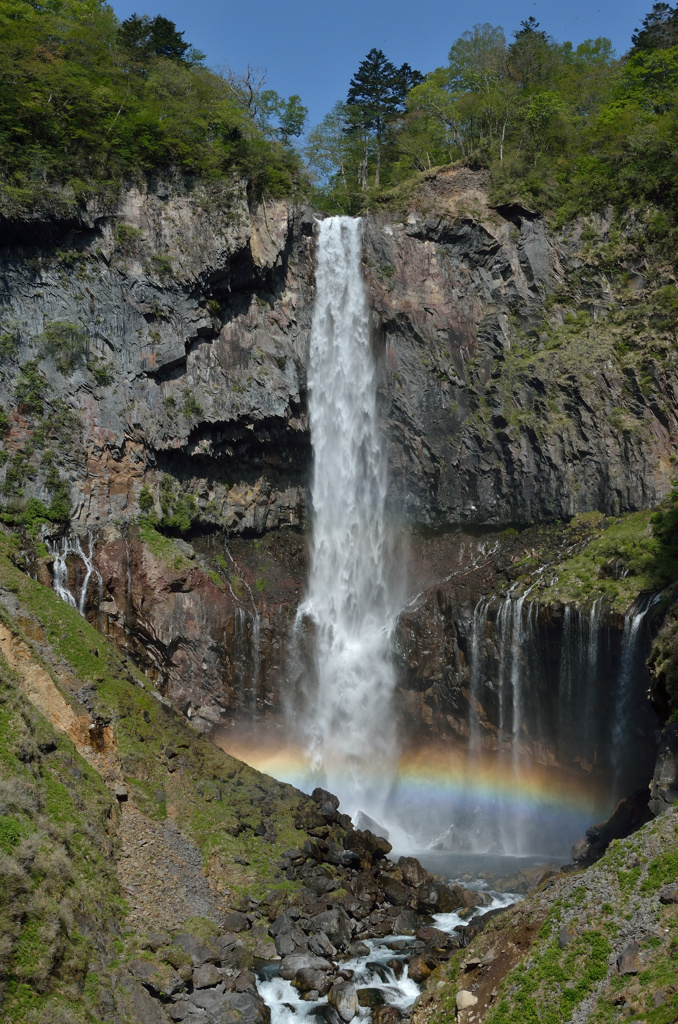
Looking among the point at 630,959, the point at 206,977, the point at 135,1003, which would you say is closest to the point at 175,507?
the point at 206,977

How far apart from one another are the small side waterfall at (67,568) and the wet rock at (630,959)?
22667mm

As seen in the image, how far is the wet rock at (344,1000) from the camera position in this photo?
53.6 feet

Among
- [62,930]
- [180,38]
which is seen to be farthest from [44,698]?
[180,38]

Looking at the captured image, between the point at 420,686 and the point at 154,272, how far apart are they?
22.1 metres

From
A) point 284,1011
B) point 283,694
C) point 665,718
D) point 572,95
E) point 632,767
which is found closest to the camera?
point 284,1011

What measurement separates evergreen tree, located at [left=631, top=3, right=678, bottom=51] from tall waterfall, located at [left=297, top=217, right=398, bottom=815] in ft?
76.3

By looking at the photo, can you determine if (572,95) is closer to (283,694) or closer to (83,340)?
(83,340)

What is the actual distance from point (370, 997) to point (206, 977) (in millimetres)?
3649

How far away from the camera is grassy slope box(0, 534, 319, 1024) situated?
42.7 ft

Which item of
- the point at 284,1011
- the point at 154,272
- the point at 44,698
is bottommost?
the point at 284,1011

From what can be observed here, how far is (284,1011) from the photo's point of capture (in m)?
16.5

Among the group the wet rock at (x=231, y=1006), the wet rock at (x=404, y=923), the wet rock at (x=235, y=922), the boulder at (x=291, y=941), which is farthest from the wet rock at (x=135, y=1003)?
the wet rock at (x=404, y=923)

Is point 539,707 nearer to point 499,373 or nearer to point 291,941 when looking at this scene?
point 291,941

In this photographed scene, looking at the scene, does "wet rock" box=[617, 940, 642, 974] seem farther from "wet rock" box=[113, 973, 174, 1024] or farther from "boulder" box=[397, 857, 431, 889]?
"boulder" box=[397, 857, 431, 889]
